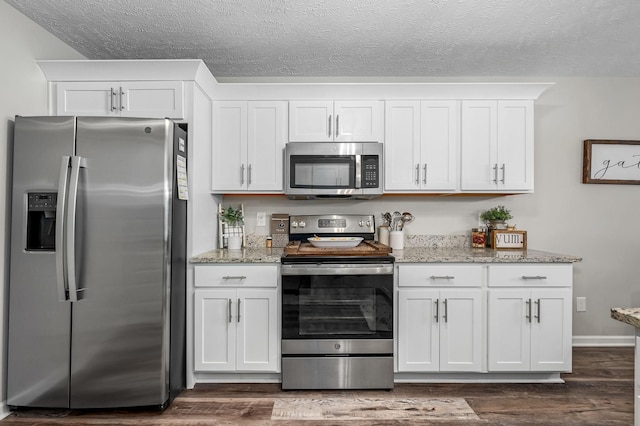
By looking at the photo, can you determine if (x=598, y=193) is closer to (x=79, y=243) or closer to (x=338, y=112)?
(x=338, y=112)

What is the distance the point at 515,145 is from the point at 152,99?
2685mm

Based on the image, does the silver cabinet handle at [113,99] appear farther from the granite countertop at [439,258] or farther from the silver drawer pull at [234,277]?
the silver drawer pull at [234,277]

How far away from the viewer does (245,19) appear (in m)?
2.38

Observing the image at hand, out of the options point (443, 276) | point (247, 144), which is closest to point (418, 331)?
point (443, 276)

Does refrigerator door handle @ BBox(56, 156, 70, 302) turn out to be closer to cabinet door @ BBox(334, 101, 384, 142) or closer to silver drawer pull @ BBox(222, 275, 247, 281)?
silver drawer pull @ BBox(222, 275, 247, 281)

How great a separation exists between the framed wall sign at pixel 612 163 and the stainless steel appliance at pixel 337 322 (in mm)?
2168

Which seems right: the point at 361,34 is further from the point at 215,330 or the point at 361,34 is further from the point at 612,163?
the point at 612,163

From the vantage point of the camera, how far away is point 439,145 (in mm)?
2988

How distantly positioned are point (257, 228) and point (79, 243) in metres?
1.42

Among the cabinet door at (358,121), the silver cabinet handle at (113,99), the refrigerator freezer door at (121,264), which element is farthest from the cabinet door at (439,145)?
the silver cabinet handle at (113,99)

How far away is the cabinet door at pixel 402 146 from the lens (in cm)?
298

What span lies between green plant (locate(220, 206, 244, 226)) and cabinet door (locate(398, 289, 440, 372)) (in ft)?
4.56

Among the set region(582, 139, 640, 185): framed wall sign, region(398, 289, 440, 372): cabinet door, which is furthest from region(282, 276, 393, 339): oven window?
region(582, 139, 640, 185): framed wall sign

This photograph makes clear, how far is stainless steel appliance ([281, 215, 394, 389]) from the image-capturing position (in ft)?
8.25
